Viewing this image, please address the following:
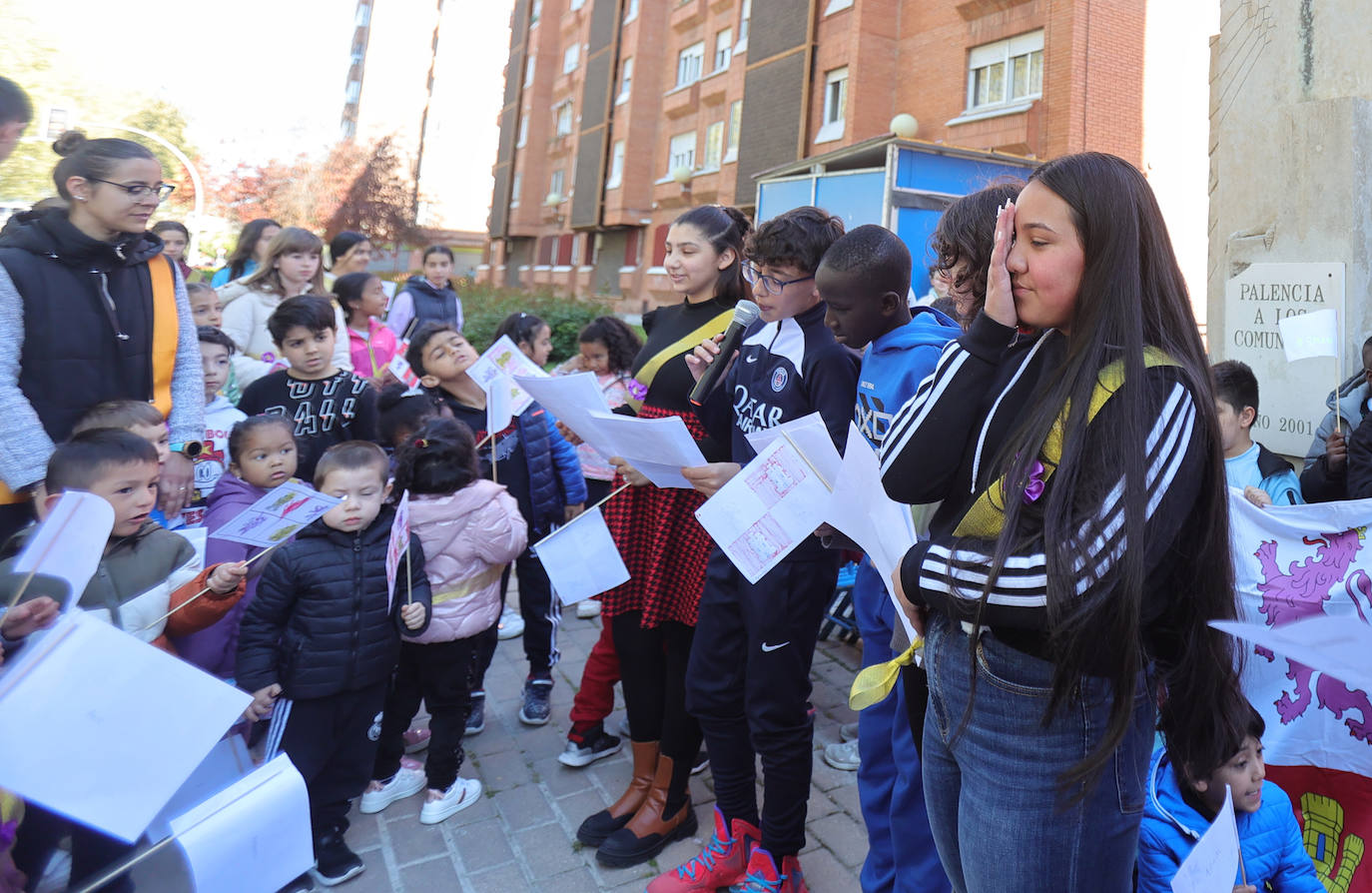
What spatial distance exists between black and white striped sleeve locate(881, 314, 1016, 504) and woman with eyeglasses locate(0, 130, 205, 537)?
9.10 feet

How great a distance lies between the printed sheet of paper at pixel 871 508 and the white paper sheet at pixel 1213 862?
61 cm

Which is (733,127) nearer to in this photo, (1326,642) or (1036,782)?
(1036,782)

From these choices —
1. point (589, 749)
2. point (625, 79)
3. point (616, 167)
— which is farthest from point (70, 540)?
point (625, 79)

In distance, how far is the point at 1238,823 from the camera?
7.06ft

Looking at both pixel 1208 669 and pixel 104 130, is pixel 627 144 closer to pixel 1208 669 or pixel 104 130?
pixel 104 130

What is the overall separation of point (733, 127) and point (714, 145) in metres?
1.55

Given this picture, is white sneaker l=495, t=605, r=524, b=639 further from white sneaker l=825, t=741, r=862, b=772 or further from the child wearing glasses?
the child wearing glasses

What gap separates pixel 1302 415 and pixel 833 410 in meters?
2.63

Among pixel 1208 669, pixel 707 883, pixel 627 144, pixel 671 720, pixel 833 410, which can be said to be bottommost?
pixel 707 883

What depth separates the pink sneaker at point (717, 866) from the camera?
2.72 metres

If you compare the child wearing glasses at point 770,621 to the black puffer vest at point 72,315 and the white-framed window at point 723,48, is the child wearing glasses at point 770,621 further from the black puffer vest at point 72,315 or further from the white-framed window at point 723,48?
the white-framed window at point 723,48

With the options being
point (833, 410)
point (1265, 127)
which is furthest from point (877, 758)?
point (1265, 127)

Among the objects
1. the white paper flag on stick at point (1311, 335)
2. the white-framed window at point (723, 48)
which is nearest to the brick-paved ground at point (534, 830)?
the white paper flag on stick at point (1311, 335)

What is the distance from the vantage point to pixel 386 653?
3.06 meters
